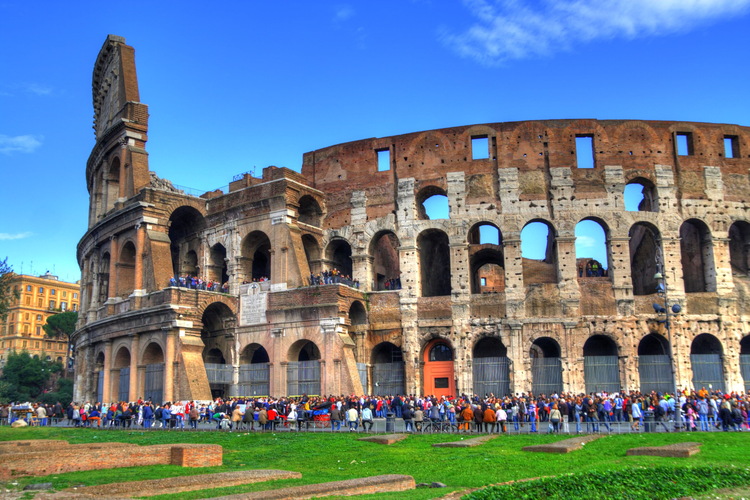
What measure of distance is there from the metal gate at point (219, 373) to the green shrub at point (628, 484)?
78.6 ft

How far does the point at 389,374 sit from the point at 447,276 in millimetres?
6817

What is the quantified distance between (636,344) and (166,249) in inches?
860

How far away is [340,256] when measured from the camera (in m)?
37.3

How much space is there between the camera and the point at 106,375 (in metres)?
35.6

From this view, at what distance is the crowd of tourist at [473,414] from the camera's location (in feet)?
70.9

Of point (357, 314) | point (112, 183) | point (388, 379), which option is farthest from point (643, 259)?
point (112, 183)

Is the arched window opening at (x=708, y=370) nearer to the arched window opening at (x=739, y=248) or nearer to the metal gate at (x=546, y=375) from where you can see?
the arched window opening at (x=739, y=248)

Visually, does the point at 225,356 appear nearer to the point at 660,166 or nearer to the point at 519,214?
the point at 519,214

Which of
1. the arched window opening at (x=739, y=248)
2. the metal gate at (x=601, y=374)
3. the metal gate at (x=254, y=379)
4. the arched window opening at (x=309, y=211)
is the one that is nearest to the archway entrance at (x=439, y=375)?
the metal gate at (x=601, y=374)

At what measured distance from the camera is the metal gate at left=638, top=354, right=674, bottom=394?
3055cm

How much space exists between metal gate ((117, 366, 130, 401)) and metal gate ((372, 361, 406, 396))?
38.4 feet

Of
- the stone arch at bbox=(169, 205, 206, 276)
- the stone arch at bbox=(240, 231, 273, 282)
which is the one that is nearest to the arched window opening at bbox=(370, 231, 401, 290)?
the stone arch at bbox=(240, 231, 273, 282)

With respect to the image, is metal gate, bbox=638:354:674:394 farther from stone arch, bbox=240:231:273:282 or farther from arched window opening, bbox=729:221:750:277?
stone arch, bbox=240:231:273:282

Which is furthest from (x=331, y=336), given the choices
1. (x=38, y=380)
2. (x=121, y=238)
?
(x=38, y=380)
